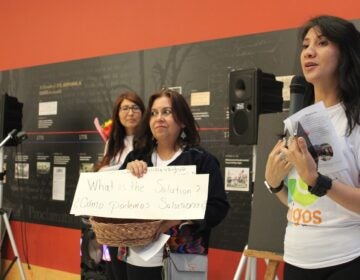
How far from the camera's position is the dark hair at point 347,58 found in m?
1.42

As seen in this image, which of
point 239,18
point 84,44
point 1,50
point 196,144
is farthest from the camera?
point 1,50

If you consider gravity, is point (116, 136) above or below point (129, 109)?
below

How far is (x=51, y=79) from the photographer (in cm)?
436

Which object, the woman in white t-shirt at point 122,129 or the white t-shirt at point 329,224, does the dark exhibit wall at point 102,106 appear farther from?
the white t-shirt at point 329,224

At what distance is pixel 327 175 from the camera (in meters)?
1.39

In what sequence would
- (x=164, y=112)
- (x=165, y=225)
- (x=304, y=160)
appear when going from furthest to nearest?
(x=164, y=112) < (x=165, y=225) < (x=304, y=160)

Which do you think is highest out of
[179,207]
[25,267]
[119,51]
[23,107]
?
[119,51]

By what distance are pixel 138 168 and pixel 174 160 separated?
0.18 metres

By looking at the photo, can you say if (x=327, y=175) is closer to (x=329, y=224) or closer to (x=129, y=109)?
(x=329, y=224)

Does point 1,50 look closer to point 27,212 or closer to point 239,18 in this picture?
point 27,212

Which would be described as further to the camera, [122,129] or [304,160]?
[122,129]

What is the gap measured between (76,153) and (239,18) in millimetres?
1861

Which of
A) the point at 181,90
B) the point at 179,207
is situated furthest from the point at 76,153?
the point at 179,207

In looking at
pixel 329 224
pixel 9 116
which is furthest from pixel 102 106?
pixel 329 224
